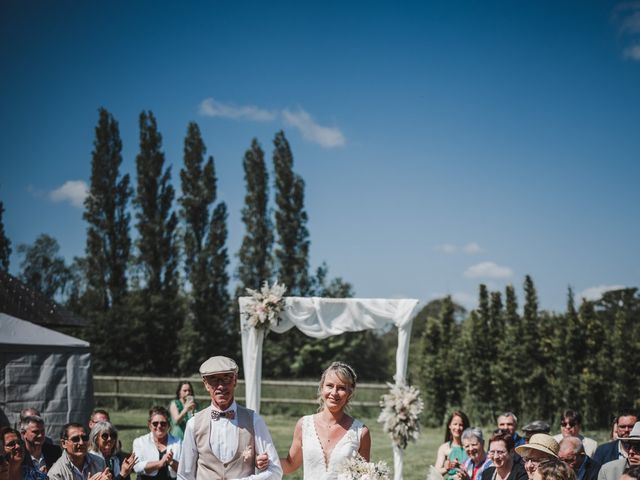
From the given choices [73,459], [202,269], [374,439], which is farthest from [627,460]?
[202,269]

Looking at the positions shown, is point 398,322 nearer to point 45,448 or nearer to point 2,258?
point 45,448

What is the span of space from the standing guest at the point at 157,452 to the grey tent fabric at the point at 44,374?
13.5 ft

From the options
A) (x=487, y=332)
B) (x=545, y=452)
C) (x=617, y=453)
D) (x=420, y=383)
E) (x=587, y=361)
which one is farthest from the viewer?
(x=420, y=383)

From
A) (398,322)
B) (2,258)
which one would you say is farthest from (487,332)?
(2,258)

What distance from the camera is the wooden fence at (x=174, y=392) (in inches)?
731

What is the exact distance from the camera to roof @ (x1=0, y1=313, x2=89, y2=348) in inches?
373

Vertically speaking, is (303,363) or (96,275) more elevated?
(96,275)

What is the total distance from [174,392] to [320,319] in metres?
11.6

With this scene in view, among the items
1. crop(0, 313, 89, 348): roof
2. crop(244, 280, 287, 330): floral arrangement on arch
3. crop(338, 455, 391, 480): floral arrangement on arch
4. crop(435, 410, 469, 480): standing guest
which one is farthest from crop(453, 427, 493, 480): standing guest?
crop(0, 313, 89, 348): roof

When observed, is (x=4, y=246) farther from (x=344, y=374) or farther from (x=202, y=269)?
(x=344, y=374)

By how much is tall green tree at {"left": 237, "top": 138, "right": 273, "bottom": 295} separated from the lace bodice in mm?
25270

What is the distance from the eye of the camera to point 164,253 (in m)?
28.9

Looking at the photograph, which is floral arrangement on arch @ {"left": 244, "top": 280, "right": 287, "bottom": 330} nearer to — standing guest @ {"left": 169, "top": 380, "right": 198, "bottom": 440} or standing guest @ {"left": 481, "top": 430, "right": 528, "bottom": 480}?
standing guest @ {"left": 169, "top": 380, "right": 198, "bottom": 440}

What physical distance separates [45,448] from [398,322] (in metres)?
5.32
